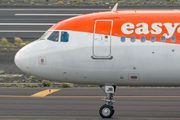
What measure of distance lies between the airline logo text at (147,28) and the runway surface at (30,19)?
26353mm

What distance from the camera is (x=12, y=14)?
49.5 m

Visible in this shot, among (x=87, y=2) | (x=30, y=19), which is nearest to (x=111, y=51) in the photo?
(x=30, y=19)

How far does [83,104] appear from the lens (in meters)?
16.2

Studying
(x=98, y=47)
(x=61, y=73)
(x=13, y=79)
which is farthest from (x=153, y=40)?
(x=13, y=79)

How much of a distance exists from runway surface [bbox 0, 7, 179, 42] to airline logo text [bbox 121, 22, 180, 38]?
26.4m

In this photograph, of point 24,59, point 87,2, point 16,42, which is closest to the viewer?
point 24,59

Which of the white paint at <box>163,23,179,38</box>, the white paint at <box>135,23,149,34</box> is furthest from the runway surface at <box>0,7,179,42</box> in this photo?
the white paint at <box>163,23,179,38</box>

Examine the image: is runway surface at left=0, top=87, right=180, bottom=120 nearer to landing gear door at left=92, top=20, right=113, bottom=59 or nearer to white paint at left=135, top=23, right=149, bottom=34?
landing gear door at left=92, top=20, right=113, bottom=59

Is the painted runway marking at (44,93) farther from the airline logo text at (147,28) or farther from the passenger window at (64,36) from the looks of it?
the airline logo text at (147,28)

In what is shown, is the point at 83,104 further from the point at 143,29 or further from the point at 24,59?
the point at 143,29

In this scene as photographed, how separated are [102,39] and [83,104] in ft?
15.2

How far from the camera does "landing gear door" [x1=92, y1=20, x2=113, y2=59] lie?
40.7 feet

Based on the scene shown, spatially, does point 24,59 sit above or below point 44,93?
above

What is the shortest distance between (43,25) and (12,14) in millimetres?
7520
